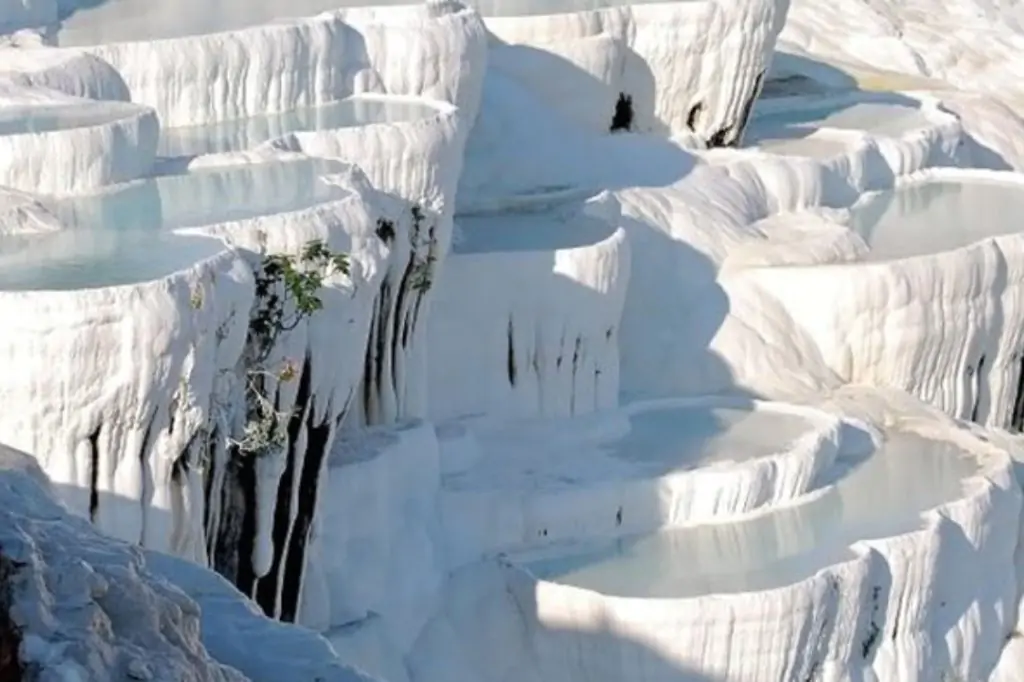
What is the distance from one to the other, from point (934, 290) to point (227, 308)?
7958mm

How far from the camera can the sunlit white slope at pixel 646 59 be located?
17469 millimetres

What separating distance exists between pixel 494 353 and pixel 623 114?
201 inches

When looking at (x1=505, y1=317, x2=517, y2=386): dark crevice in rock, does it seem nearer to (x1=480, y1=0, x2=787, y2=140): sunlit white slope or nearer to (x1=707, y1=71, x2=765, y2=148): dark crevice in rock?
(x1=480, y1=0, x2=787, y2=140): sunlit white slope

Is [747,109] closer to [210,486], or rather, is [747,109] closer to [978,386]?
[978,386]

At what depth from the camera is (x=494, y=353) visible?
45.6 feet

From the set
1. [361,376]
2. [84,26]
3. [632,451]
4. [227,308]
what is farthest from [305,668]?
[84,26]

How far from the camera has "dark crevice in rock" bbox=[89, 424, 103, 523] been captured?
342 inches

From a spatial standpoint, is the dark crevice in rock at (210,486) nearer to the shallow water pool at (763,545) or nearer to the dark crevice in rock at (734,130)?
the shallow water pool at (763,545)

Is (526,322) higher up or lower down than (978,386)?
higher up

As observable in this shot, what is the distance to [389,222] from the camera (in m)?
11.5

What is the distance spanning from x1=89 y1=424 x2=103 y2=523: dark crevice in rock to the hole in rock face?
1008 centimetres

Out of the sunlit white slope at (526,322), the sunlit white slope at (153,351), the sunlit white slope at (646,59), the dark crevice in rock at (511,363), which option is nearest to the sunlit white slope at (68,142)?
the sunlit white slope at (153,351)

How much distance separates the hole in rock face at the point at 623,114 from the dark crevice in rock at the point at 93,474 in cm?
1008

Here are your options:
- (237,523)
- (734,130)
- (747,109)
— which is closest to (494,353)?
(237,523)
